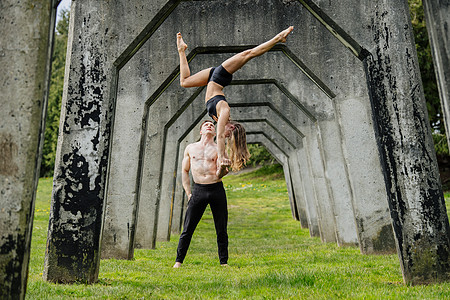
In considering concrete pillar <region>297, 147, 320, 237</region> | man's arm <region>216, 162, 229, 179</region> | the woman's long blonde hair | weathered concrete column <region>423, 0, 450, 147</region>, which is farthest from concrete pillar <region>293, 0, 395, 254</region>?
concrete pillar <region>297, 147, 320, 237</region>

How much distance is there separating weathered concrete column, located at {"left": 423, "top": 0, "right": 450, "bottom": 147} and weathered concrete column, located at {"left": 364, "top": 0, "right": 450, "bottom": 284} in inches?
17.0

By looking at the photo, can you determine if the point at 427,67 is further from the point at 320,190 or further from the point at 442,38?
the point at 442,38

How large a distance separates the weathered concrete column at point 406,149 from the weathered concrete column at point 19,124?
3.63 m

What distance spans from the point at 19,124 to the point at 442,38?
407 cm

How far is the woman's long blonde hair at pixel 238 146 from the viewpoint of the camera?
768cm

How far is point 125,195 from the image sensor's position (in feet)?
34.3

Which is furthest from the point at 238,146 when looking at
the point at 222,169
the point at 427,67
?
the point at 427,67

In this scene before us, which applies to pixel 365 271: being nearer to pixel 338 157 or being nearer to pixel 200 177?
pixel 200 177

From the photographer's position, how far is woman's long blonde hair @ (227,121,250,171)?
7.68 metres

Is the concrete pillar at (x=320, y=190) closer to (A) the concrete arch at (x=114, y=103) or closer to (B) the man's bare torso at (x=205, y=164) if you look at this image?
(B) the man's bare torso at (x=205, y=164)

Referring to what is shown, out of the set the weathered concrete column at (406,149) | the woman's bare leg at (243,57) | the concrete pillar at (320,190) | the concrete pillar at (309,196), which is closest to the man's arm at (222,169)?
the woman's bare leg at (243,57)

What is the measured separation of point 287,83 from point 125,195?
16.7ft

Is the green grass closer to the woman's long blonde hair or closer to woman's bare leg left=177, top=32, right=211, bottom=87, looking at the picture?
the woman's long blonde hair

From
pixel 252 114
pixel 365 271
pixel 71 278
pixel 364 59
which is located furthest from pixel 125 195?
pixel 252 114
